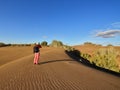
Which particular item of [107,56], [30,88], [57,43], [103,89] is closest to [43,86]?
[30,88]

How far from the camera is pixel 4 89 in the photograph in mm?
8344

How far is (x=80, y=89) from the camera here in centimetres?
844

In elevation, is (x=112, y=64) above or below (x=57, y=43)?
below

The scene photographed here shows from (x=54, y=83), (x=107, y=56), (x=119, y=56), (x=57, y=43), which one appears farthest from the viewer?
(x=57, y=43)

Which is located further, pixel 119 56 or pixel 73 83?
pixel 119 56

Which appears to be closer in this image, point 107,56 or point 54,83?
point 54,83

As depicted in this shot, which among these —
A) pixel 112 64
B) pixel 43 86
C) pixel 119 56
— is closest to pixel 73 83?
pixel 43 86

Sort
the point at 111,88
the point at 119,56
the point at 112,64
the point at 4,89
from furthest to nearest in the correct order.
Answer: the point at 119,56 < the point at 112,64 < the point at 111,88 < the point at 4,89

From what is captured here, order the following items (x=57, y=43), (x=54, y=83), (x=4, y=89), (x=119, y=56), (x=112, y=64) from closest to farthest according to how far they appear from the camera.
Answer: (x=4, y=89) < (x=54, y=83) < (x=112, y=64) < (x=119, y=56) < (x=57, y=43)

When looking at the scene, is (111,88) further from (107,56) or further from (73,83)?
(107,56)

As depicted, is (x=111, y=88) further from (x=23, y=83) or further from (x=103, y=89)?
(x=23, y=83)

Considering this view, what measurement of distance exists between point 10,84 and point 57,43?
8136 cm

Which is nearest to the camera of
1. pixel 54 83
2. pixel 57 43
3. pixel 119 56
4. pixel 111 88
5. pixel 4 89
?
pixel 4 89

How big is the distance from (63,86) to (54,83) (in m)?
0.69
